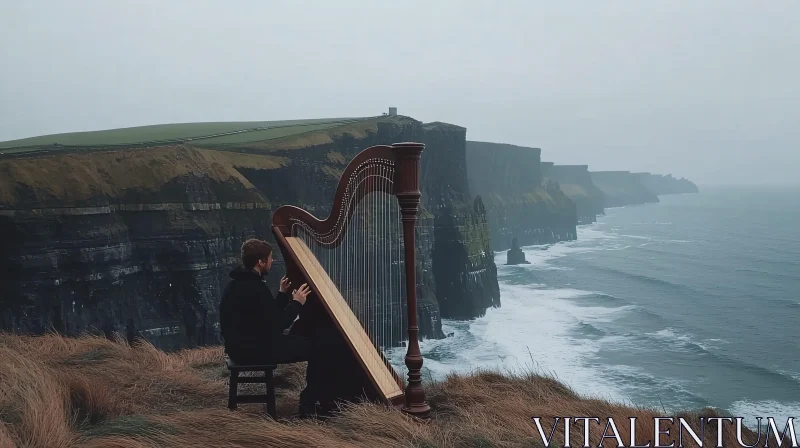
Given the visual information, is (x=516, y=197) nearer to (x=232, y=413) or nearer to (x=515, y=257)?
(x=515, y=257)

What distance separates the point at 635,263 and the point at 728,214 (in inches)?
3230

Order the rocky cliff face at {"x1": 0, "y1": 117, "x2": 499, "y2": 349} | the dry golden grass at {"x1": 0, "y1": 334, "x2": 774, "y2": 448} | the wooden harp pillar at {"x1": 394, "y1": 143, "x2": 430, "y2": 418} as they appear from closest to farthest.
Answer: the dry golden grass at {"x1": 0, "y1": 334, "x2": 774, "y2": 448} → the wooden harp pillar at {"x1": 394, "y1": 143, "x2": 430, "y2": 418} → the rocky cliff face at {"x1": 0, "y1": 117, "x2": 499, "y2": 349}

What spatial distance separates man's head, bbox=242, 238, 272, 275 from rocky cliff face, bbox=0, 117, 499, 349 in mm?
17507

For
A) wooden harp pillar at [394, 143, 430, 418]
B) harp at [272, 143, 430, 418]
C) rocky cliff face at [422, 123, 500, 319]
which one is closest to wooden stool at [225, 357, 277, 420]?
harp at [272, 143, 430, 418]

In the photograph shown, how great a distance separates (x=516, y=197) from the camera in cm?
10325

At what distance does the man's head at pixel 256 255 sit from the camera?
5125mm

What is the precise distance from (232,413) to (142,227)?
89.5 feet

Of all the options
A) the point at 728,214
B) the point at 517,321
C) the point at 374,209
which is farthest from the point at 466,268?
the point at 728,214

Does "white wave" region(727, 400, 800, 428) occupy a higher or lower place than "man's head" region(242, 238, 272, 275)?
lower

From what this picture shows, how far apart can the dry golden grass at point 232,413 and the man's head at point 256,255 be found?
1133 mm

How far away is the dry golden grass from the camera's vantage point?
4.24 m

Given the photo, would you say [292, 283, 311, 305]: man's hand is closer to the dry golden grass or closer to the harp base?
the dry golden grass

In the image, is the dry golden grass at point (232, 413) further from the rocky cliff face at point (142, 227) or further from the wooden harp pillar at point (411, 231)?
the rocky cliff face at point (142, 227)

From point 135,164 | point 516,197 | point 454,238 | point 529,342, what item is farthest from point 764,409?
point 516,197
